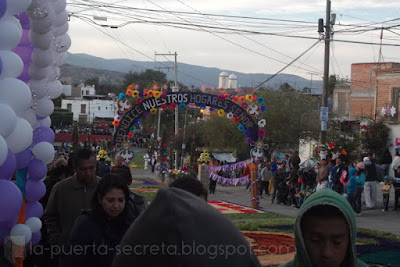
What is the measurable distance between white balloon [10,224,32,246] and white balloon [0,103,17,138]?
Answer: 114 centimetres

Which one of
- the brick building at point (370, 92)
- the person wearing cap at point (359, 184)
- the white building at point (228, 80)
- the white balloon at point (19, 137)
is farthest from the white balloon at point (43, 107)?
the white building at point (228, 80)

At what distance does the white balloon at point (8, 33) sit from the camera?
500 centimetres

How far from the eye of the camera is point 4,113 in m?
4.83

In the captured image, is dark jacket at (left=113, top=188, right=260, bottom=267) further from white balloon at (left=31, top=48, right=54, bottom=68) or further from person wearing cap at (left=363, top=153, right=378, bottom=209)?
person wearing cap at (left=363, top=153, right=378, bottom=209)

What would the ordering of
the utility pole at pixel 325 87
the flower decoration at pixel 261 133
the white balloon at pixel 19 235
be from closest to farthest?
the white balloon at pixel 19 235 → the utility pole at pixel 325 87 → the flower decoration at pixel 261 133

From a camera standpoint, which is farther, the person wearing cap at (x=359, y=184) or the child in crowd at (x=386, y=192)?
the child in crowd at (x=386, y=192)

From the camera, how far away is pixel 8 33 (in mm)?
5031

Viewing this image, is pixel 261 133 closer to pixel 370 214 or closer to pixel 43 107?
pixel 370 214

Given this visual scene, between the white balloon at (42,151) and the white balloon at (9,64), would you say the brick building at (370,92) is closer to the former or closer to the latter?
the white balloon at (42,151)

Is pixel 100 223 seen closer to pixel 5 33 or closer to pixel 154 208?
pixel 5 33

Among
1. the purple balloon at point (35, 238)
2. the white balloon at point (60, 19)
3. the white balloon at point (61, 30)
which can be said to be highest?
the white balloon at point (60, 19)

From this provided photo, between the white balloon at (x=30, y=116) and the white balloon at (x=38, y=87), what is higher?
the white balloon at (x=38, y=87)

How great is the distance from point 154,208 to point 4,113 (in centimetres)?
338

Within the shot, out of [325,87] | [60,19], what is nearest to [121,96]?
[325,87]
